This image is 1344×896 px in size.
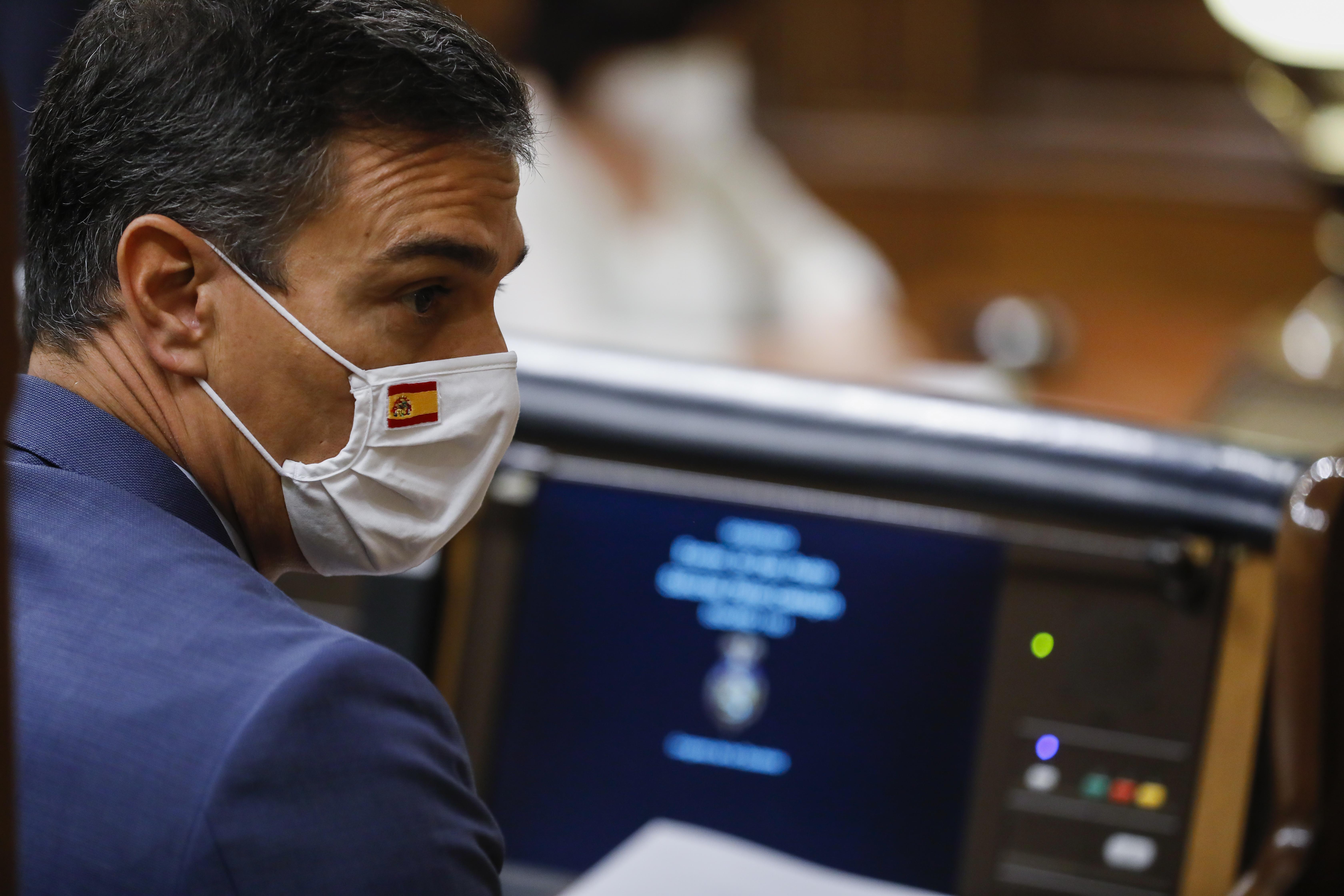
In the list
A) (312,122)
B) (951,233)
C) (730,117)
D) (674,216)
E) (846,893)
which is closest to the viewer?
(312,122)

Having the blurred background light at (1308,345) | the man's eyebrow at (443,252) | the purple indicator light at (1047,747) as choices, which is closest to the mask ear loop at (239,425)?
the man's eyebrow at (443,252)

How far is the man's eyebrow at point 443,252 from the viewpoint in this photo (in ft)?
2.10

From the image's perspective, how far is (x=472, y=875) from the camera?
1.84 feet

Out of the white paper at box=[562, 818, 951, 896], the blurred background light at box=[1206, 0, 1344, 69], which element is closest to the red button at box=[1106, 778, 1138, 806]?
the white paper at box=[562, 818, 951, 896]

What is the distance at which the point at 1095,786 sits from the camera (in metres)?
0.91

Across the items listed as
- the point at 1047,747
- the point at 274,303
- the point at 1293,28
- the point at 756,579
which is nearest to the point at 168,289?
the point at 274,303

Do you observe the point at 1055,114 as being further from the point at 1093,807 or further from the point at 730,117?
the point at 1093,807

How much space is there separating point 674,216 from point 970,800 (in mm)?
2253

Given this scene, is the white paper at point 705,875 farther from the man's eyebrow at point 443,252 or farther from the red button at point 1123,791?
the man's eyebrow at point 443,252

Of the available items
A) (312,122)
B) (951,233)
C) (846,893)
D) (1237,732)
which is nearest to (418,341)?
(312,122)

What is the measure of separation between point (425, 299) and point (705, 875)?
1.34 feet

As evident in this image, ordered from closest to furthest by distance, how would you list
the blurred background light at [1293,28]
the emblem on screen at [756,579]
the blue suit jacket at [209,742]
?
the blue suit jacket at [209,742]
the emblem on screen at [756,579]
the blurred background light at [1293,28]

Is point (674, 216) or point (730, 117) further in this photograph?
point (730, 117)

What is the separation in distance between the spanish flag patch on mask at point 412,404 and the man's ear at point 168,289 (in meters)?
0.09
